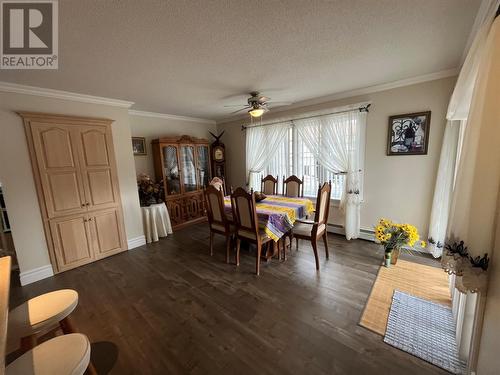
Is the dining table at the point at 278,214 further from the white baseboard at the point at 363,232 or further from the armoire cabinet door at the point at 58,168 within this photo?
the armoire cabinet door at the point at 58,168

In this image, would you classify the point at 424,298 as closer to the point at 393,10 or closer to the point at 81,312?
the point at 393,10

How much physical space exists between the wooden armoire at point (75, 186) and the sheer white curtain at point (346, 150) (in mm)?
3438

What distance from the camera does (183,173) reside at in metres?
4.41

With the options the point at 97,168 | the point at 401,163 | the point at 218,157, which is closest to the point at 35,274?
the point at 97,168

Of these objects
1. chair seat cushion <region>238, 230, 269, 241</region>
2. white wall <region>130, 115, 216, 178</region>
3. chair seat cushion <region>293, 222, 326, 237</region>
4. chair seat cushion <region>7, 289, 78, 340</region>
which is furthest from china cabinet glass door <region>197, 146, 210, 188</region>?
chair seat cushion <region>7, 289, 78, 340</region>

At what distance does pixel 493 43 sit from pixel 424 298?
7.03ft

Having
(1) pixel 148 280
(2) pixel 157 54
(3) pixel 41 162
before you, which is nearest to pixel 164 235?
(1) pixel 148 280

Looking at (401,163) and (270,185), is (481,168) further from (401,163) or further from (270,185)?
(270,185)

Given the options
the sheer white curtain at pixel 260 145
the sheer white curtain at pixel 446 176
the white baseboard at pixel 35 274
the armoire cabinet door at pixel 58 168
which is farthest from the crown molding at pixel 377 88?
the white baseboard at pixel 35 274

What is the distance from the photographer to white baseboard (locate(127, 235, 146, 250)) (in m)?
3.42

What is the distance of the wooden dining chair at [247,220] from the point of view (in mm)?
2404

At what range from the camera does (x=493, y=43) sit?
977mm

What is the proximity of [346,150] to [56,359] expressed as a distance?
373cm

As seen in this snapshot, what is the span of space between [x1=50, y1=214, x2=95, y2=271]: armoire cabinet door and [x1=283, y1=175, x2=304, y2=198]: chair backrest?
10.5 ft
